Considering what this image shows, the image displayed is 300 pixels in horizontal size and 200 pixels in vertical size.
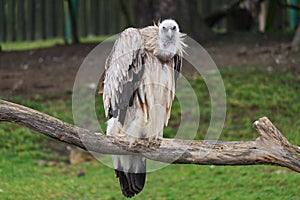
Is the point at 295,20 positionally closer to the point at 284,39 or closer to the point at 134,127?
the point at 284,39

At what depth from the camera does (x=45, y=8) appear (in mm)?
17703

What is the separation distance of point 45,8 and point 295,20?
5.85 metres

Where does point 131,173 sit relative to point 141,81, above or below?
below

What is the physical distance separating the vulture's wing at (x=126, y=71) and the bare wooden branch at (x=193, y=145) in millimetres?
685

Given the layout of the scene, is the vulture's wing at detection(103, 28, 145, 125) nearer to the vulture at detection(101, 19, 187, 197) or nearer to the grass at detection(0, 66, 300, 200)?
the vulture at detection(101, 19, 187, 197)

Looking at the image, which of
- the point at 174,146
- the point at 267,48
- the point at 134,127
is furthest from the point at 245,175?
the point at 267,48

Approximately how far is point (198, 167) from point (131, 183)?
2.90 metres

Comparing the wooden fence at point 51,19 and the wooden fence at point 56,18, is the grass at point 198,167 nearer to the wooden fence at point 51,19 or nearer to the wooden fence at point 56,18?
the wooden fence at point 56,18

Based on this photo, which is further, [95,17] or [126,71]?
[95,17]

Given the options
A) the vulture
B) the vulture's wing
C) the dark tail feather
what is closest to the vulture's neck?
the vulture

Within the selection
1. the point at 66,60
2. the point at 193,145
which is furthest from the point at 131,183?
the point at 66,60

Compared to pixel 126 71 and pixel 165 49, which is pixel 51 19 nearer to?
pixel 126 71

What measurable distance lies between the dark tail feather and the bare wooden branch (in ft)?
2.73

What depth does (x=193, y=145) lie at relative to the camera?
18.5 feet
